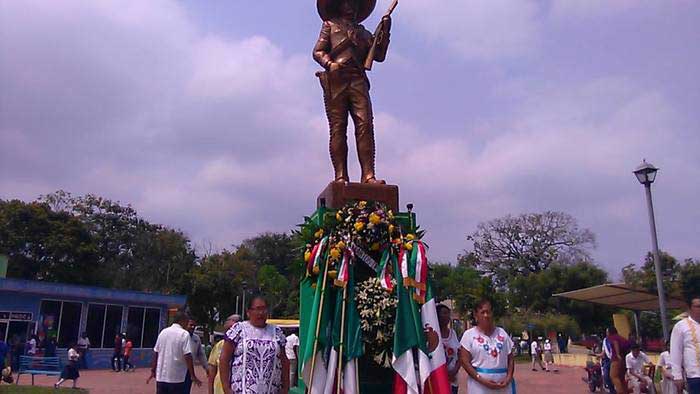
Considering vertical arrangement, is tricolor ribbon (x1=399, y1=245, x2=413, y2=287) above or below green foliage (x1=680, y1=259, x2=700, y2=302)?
below

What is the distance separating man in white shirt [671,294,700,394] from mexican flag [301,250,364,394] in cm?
287

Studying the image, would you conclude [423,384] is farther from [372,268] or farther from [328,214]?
[328,214]

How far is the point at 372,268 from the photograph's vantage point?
6.15m

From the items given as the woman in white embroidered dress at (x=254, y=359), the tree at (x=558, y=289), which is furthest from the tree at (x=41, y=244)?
the woman in white embroidered dress at (x=254, y=359)

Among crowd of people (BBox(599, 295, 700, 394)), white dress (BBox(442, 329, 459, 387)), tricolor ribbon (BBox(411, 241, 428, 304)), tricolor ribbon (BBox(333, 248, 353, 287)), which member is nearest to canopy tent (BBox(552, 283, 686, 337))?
crowd of people (BBox(599, 295, 700, 394))

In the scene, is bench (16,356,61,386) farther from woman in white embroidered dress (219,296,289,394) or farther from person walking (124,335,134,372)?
woman in white embroidered dress (219,296,289,394)

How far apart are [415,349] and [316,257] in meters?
1.29

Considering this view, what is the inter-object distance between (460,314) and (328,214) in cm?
3318

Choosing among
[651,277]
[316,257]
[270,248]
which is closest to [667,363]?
[316,257]

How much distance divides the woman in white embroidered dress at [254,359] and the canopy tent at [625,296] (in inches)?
536

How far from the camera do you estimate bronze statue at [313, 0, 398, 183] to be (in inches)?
287

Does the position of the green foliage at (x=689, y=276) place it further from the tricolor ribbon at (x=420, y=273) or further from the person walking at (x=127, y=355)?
the person walking at (x=127, y=355)

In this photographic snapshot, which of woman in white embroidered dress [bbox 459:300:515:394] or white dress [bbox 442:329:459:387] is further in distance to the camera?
white dress [bbox 442:329:459:387]

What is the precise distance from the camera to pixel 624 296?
17.2m
